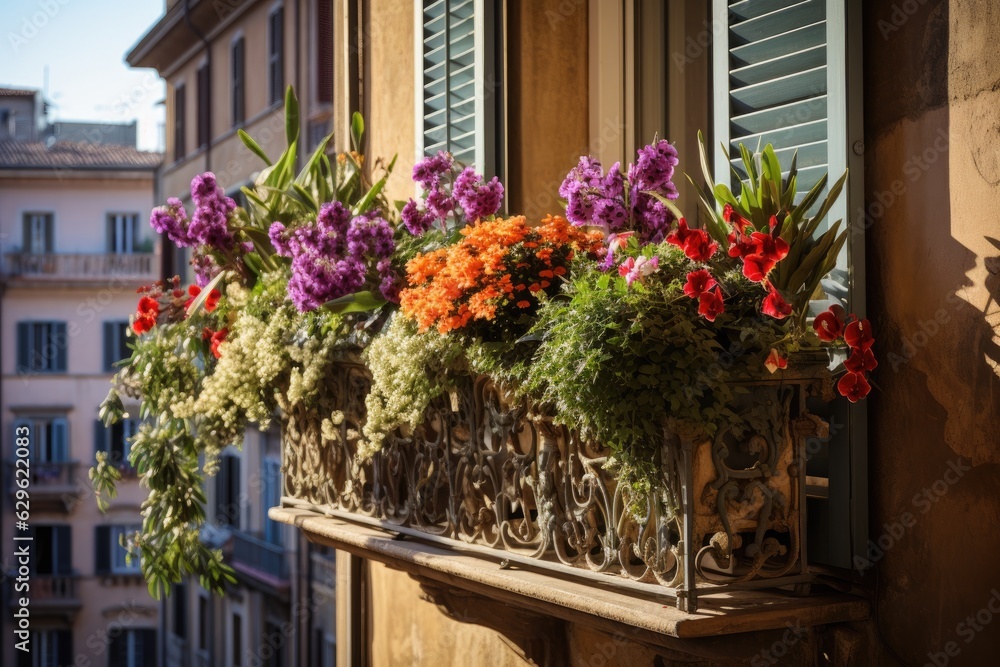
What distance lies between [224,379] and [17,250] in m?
26.5

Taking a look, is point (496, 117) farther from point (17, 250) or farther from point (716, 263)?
point (17, 250)

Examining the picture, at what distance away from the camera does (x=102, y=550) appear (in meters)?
27.7

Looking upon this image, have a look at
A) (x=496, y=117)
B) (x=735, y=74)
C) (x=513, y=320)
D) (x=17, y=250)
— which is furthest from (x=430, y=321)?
(x=17, y=250)

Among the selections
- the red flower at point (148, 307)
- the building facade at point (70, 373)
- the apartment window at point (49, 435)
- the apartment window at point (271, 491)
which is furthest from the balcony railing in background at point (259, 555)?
the red flower at point (148, 307)

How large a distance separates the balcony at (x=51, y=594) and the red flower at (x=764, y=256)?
27134mm

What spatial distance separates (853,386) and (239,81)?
18.1 metres

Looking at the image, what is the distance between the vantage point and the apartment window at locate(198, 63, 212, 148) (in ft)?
69.7

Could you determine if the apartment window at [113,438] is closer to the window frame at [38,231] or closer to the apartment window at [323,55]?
the window frame at [38,231]

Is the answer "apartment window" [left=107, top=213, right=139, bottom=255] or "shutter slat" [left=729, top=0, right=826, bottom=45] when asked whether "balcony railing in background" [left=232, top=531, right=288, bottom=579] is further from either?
"shutter slat" [left=729, top=0, right=826, bottom=45]

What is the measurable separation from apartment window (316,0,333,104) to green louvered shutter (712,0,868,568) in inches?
527

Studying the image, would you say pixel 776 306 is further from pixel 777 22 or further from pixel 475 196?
pixel 475 196

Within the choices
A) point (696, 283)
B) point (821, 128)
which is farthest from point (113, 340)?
point (696, 283)

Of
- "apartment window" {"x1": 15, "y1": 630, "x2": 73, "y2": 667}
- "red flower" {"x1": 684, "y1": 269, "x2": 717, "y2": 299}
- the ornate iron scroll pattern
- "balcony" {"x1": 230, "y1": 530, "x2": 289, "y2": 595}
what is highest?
"red flower" {"x1": 684, "y1": 269, "x2": 717, "y2": 299}

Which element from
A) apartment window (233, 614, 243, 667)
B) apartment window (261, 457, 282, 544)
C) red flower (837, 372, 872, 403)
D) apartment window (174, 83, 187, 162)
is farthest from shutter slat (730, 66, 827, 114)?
apartment window (174, 83, 187, 162)
